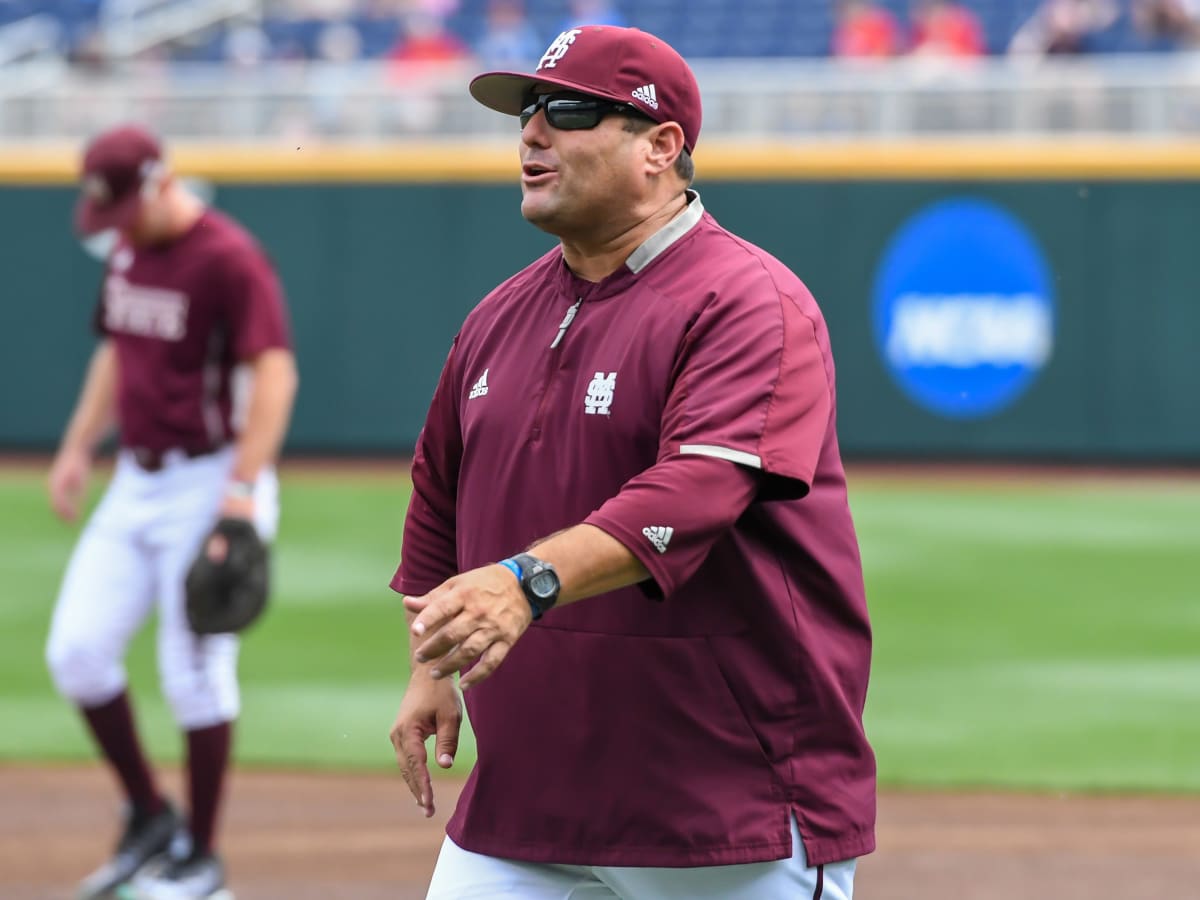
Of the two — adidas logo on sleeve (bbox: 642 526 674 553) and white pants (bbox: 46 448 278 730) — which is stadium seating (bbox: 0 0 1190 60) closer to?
white pants (bbox: 46 448 278 730)

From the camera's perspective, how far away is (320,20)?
19.9 m

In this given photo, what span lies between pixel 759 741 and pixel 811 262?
14.2 m

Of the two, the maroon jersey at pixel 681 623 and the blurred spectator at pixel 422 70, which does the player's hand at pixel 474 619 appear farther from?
the blurred spectator at pixel 422 70

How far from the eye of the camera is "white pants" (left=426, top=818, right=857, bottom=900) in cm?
325

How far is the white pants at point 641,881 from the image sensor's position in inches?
128

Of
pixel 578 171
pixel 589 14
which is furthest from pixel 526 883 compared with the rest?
pixel 589 14

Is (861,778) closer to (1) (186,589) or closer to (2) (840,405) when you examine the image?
(1) (186,589)

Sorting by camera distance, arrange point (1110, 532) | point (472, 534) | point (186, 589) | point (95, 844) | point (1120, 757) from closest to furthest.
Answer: point (472, 534) → point (186, 589) → point (95, 844) → point (1120, 757) → point (1110, 532)

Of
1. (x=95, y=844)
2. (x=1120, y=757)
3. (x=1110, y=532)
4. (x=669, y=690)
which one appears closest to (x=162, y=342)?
(x=95, y=844)

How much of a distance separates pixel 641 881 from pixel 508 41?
15.6 meters

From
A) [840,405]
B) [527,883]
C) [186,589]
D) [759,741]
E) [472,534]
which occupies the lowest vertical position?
[840,405]

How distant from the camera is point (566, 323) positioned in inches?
133

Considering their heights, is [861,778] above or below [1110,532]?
above

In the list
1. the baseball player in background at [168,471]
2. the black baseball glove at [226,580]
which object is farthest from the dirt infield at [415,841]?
the black baseball glove at [226,580]
